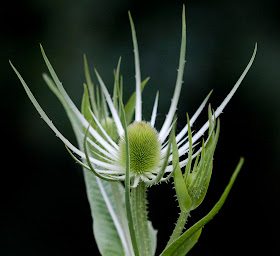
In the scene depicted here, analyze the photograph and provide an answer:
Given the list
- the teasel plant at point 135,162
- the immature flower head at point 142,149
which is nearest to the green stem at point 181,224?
the teasel plant at point 135,162

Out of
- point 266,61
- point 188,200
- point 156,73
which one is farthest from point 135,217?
point 266,61

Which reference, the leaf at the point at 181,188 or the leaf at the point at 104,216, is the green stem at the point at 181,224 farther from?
the leaf at the point at 104,216

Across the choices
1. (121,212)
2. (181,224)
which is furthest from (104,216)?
(181,224)

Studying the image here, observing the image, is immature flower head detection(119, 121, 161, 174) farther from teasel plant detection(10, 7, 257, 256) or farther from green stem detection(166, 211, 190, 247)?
green stem detection(166, 211, 190, 247)

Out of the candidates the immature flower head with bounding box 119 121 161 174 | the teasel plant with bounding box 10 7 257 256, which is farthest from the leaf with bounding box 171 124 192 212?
the immature flower head with bounding box 119 121 161 174

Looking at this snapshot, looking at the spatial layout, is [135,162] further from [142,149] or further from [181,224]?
[181,224]

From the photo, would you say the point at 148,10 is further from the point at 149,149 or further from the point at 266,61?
the point at 149,149
